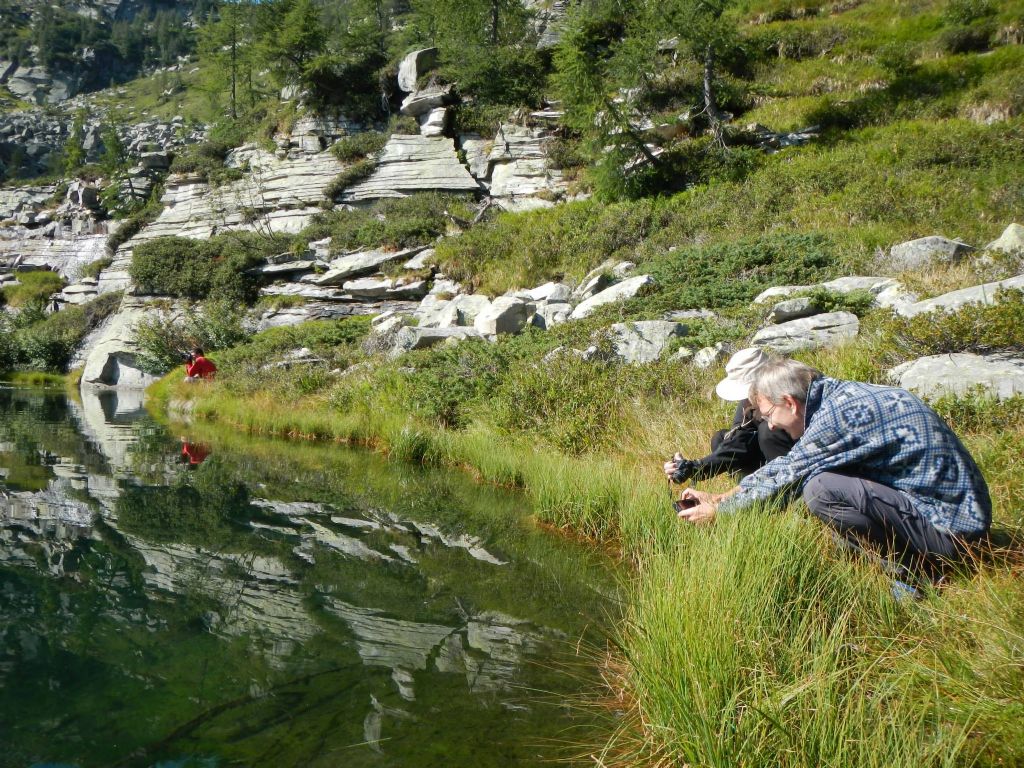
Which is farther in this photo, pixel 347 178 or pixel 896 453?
pixel 347 178

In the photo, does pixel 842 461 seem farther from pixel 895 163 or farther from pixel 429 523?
pixel 895 163

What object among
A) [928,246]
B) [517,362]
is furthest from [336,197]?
[928,246]

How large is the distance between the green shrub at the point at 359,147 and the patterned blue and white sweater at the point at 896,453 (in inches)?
1258

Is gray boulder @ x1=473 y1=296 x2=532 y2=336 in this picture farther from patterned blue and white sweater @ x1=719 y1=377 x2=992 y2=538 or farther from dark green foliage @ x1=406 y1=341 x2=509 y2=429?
patterned blue and white sweater @ x1=719 y1=377 x2=992 y2=538

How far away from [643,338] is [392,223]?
18995 mm

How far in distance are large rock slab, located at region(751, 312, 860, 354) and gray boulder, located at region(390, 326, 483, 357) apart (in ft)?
23.3

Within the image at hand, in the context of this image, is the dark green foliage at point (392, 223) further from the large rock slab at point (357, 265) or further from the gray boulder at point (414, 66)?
the gray boulder at point (414, 66)

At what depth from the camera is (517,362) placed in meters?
10.7

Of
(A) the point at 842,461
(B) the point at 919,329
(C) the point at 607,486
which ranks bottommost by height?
(C) the point at 607,486

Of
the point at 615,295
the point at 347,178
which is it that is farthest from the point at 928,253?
the point at 347,178

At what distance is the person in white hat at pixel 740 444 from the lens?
431cm

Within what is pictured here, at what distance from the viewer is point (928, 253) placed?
10.9 metres

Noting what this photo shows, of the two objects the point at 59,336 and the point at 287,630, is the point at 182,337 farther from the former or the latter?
the point at 287,630

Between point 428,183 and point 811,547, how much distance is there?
28610 millimetres
